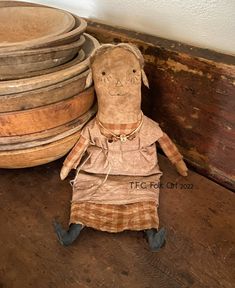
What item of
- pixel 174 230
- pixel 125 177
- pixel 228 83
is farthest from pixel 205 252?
pixel 228 83

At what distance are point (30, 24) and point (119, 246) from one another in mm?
492

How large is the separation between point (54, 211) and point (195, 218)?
29cm

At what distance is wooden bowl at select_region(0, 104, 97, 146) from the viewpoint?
58 centimetres

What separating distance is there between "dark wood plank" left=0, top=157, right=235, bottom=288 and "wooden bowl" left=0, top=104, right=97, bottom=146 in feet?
0.42

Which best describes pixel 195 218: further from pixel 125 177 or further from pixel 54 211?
pixel 54 211

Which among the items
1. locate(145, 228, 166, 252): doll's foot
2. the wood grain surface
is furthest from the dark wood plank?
the wood grain surface

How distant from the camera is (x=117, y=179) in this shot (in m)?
0.62

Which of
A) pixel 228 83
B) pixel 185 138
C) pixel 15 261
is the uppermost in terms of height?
pixel 228 83

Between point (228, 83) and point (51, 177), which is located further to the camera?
point (51, 177)

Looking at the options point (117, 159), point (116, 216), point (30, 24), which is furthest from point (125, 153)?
point (30, 24)

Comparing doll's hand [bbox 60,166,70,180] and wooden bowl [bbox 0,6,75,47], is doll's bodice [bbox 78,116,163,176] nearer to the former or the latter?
doll's hand [bbox 60,166,70,180]

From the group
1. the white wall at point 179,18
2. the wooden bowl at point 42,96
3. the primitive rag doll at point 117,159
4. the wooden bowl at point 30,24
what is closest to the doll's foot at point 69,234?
the primitive rag doll at point 117,159

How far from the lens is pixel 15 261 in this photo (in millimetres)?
515

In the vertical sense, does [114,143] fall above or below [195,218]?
above
